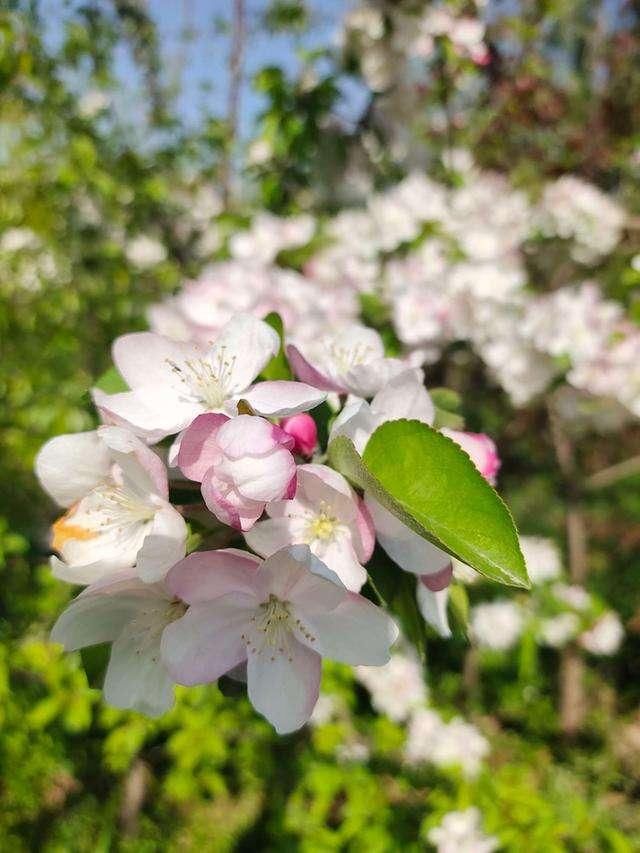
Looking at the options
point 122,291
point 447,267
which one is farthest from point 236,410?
point 122,291

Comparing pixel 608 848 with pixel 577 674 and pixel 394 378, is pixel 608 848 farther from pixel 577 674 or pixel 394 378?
→ pixel 394 378

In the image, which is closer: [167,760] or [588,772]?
[167,760]

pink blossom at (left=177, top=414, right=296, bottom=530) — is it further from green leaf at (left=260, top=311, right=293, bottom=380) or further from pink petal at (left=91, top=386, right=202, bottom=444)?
green leaf at (left=260, top=311, right=293, bottom=380)

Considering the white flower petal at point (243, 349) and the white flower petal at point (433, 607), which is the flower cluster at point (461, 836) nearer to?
the white flower petal at point (433, 607)

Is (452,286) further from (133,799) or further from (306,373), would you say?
(133,799)

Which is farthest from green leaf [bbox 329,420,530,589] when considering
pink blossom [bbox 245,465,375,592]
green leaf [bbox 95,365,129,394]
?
green leaf [bbox 95,365,129,394]

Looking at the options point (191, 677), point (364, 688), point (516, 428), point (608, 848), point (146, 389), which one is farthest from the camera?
point (516, 428)
